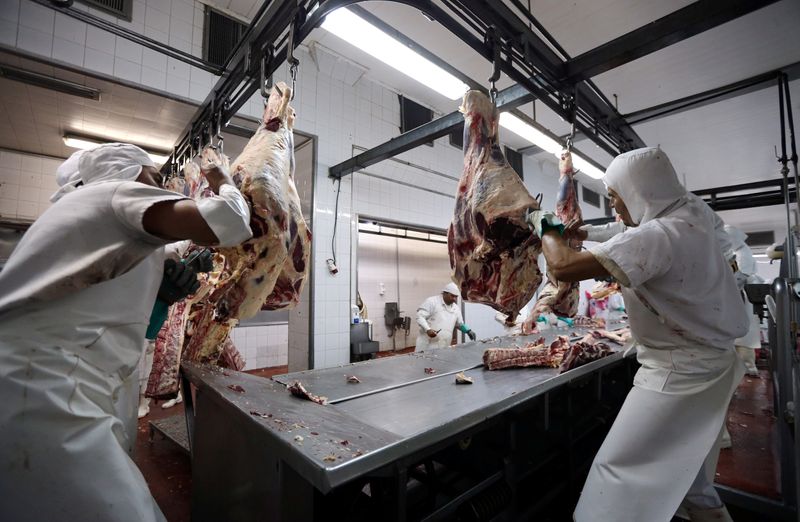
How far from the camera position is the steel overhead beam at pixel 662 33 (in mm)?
1953

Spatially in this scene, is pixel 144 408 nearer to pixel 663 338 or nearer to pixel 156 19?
pixel 156 19

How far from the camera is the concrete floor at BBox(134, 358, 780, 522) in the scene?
9.29 ft

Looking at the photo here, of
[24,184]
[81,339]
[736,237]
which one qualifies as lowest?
[81,339]

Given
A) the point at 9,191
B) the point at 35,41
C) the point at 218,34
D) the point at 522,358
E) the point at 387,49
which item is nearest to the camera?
the point at 387,49

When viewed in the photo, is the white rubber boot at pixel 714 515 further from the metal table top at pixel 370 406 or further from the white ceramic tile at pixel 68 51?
the white ceramic tile at pixel 68 51

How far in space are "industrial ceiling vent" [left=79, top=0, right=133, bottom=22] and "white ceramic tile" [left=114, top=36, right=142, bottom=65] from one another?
280mm

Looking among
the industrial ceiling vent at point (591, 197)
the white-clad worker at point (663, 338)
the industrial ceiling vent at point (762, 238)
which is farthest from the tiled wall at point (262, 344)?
the industrial ceiling vent at point (762, 238)

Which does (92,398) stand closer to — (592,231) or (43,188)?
(592,231)

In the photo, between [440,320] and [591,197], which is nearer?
[440,320]

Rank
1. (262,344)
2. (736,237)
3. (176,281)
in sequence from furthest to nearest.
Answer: (262,344), (736,237), (176,281)

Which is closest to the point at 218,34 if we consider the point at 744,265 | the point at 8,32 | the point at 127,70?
the point at 127,70

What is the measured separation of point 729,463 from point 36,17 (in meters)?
7.96

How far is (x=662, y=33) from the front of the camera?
2152 millimetres

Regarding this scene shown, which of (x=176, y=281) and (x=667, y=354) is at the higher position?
(x=176, y=281)
